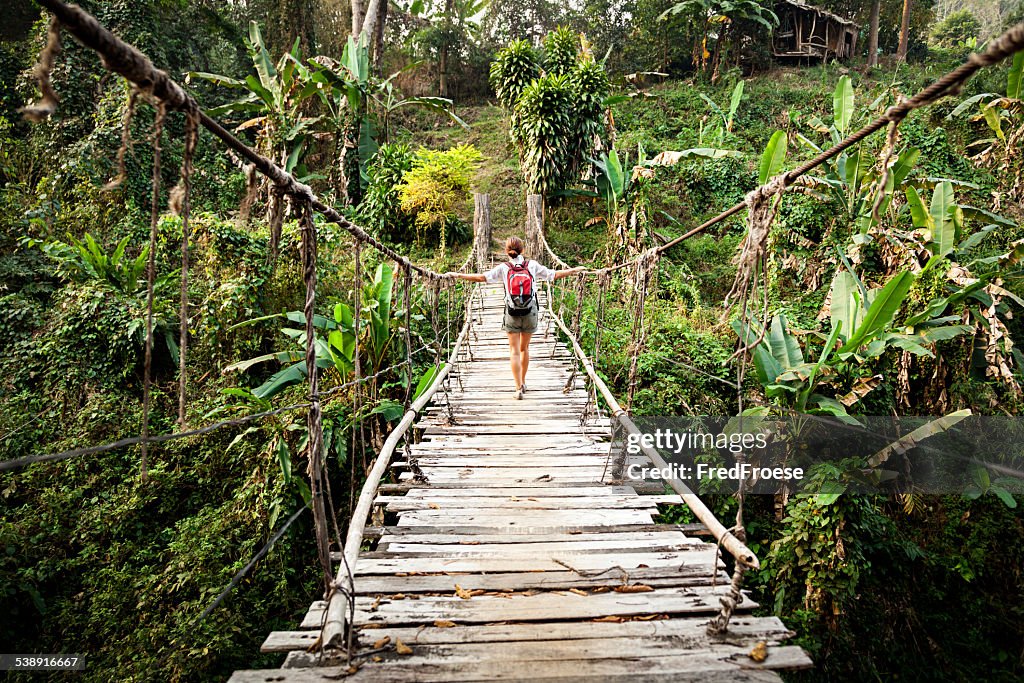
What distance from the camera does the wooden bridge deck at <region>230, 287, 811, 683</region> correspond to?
1322mm

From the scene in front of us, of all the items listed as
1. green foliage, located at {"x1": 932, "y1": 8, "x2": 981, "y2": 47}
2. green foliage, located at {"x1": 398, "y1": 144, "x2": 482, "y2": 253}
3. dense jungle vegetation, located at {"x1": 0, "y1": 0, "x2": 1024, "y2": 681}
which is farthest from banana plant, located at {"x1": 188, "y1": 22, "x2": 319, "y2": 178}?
green foliage, located at {"x1": 932, "y1": 8, "x2": 981, "y2": 47}

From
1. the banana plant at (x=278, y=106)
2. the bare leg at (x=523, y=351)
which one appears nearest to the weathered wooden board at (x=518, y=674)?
the bare leg at (x=523, y=351)

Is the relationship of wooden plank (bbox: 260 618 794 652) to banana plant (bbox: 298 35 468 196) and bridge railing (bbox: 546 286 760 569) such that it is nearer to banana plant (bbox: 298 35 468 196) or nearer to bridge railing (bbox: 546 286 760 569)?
bridge railing (bbox: 546 286 760 569)

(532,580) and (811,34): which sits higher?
(811,34)

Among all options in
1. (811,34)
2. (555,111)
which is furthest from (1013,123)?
(811,34)

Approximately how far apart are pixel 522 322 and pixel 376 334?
1.31 meters

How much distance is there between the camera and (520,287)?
3.33m

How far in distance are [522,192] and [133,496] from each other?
859 cm

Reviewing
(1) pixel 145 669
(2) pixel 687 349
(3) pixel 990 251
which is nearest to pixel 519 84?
(2) pixel 687 349

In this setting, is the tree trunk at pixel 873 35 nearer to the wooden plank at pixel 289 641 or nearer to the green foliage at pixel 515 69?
the green foliage at pixel 515 69

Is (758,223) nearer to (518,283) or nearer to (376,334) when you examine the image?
(518,283)

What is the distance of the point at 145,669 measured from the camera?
2.93 m

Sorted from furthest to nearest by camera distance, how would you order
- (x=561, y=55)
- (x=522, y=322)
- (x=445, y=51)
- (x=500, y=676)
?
(x=445, y=51) < (x=561, y=55) < (x=522, y=322) < (x=500, y=676)

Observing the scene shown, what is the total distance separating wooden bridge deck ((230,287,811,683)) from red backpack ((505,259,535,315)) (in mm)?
976
